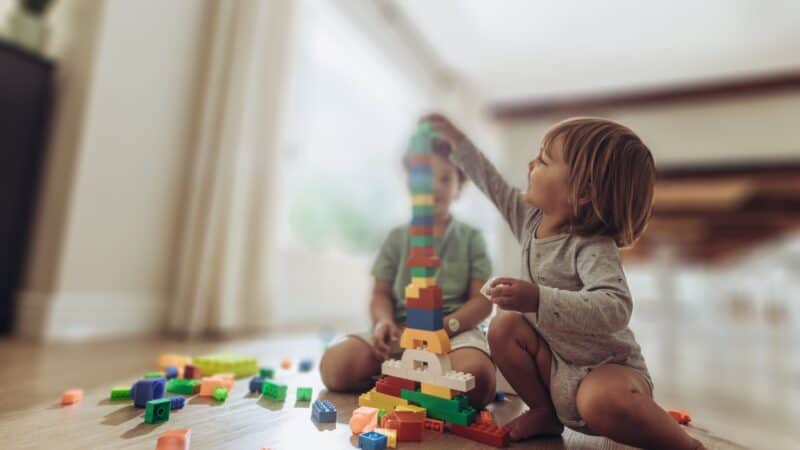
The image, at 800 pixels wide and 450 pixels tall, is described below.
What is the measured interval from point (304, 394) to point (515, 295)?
407 millimetres

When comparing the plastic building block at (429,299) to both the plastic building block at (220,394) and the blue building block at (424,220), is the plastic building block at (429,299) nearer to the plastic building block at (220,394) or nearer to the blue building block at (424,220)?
the blue building block at (424,220)

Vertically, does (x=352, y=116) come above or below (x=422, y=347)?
above

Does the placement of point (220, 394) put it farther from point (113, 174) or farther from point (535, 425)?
point (113, 174)

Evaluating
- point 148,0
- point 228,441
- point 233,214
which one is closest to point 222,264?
point 233,214

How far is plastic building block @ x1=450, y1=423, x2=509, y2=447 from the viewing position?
554 millimetres

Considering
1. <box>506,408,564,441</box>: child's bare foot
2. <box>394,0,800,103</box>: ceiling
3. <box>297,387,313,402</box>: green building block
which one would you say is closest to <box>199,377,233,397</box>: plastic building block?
<box>297,387,313,402</box>: green building block

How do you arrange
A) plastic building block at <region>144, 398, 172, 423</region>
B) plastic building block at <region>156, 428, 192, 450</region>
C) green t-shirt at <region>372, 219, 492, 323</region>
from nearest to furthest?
plastic building block at <region>156, 428, 192, 450</region>, plastic building block at <region>144, 398, 172, 423</region>, green t-shirt at <region>372, 219, 492, 323</region>

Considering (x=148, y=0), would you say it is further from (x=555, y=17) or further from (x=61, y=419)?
(x=555, y=17)

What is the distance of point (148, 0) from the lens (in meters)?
1.60

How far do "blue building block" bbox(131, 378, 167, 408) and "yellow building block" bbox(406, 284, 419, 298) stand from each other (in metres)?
0.42

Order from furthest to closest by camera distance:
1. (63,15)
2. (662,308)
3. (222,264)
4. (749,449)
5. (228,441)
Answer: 1. (662,308)
2. (222,264)
3. (63,15)
4. (749,449)
5. (228,441)

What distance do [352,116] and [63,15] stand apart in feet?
5.12

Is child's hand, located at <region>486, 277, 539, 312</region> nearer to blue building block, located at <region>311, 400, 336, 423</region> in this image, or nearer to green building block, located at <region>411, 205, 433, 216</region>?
green building block, located at <region>411, 205, 433, 216</region>

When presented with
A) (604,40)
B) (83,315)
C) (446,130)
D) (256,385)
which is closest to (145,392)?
(256,385)
